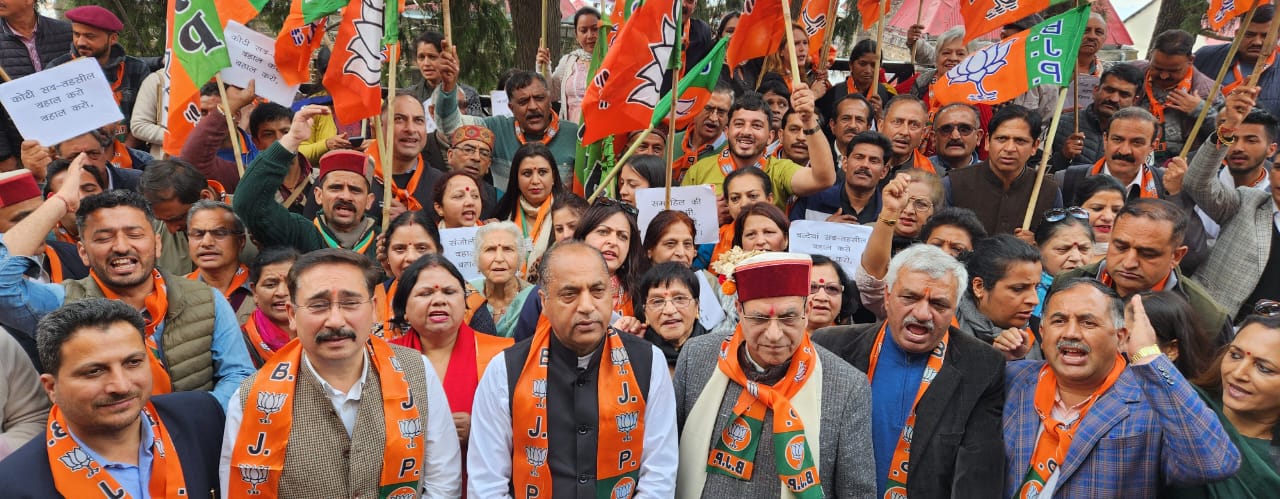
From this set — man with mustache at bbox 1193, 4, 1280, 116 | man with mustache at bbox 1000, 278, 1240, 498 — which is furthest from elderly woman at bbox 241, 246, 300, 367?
man with mustache at bbox 1193, 4, 1280, 116

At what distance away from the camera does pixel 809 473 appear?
3.31 meters

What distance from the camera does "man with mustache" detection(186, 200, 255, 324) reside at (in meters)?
4.75

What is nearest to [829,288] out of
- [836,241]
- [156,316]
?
[836,241]

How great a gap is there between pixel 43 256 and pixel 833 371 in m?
3.43

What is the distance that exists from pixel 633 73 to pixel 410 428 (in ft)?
9.75

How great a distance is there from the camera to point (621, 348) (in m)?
3.57

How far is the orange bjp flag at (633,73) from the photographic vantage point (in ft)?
18.8

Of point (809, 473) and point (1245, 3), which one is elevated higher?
point (1245, 3)

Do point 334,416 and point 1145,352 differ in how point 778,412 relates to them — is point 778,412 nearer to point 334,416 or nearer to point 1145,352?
point 1145,352

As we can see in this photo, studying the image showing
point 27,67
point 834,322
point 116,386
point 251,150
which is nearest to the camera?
point 116,386

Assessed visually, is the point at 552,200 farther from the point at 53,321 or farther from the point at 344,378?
the point at 53,321

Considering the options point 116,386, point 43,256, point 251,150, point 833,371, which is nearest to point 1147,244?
point 833,371

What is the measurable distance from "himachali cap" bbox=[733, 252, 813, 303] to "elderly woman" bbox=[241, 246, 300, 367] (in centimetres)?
213

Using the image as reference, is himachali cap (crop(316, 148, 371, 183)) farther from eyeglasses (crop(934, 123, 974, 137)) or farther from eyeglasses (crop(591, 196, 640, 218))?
eyeglasses (crop(934, 123, 974, 137))
